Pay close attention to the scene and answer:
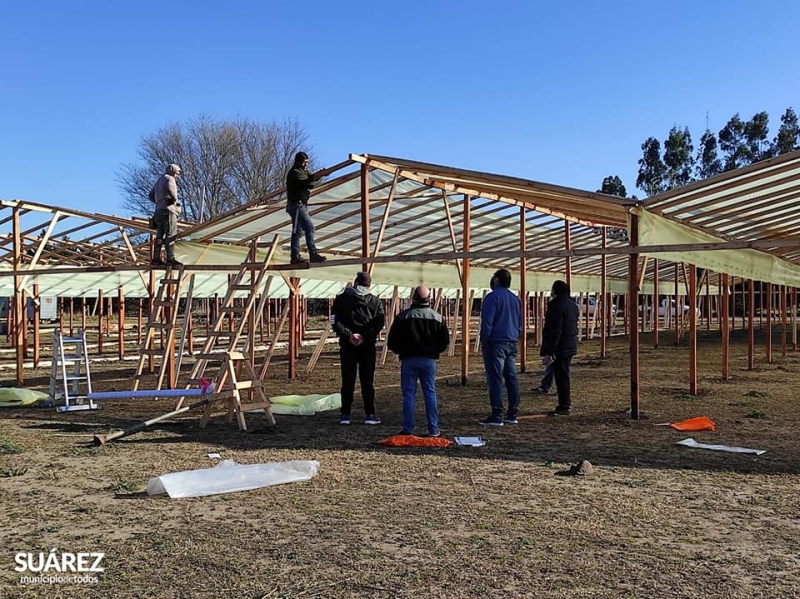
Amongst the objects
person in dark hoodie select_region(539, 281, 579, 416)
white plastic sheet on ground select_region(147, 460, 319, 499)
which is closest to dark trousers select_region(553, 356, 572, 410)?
person in dark hoodie select_region(539, 281, 579, 416)

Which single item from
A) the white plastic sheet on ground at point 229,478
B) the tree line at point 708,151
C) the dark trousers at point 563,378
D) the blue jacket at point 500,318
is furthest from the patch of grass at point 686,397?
the tree line at point 708,151

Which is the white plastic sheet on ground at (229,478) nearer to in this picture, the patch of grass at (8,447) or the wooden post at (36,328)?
the patch of grass at (8,447)

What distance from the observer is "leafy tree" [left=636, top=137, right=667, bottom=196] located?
48.0 meters

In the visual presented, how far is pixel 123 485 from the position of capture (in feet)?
18.2

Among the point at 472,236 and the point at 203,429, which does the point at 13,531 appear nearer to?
the point at 203,429

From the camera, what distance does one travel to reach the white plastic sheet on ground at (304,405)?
9086 mm

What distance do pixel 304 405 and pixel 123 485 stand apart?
369cm

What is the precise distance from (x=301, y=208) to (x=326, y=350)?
38.3 feet

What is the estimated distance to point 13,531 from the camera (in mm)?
4488

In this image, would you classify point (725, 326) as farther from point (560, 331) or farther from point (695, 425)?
point (695, 425)

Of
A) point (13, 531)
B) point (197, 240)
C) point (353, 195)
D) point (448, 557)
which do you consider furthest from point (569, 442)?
point (197, 240)

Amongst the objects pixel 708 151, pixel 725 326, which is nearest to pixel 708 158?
pixel 708 151

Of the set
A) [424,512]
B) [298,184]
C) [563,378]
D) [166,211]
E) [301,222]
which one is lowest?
[424,512]

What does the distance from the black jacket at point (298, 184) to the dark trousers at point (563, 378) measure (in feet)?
11.9
